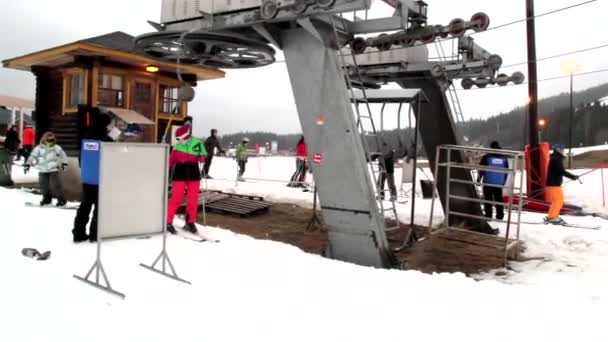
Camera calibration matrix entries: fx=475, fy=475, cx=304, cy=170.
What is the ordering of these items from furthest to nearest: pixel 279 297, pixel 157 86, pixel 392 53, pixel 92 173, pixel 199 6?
pixel 157 86 < pixel 392 53 < pixel 199 6 < pixel 92 173 < pixel 279 297

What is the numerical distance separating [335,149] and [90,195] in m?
3.42

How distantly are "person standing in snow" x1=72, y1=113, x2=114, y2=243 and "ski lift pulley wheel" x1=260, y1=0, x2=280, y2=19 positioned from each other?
8.69 feet

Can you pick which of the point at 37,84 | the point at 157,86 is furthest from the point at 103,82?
the point at 37,84

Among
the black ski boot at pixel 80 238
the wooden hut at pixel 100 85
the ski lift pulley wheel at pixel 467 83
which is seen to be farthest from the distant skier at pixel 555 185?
the wooden hut at pixel 100 85

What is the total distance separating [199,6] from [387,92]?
11.2ft

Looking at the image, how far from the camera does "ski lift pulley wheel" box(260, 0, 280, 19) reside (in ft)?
20.6

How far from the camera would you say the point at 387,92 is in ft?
27.1

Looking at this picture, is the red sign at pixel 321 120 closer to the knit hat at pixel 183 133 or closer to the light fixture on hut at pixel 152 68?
the knit hat at pixel 183 133

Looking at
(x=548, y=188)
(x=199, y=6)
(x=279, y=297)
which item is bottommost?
(x=279, y=297)

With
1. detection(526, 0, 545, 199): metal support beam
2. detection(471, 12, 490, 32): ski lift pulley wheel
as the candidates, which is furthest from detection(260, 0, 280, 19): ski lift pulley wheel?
detection(526, 0, 545, 199): metal support beam

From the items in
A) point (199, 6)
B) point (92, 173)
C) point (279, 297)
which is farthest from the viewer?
point (199, 6)

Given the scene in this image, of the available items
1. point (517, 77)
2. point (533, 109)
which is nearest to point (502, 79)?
point (517, 77)

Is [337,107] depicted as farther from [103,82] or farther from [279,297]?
[103,82]

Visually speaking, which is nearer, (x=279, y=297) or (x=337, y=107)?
(x=279, y=297)
